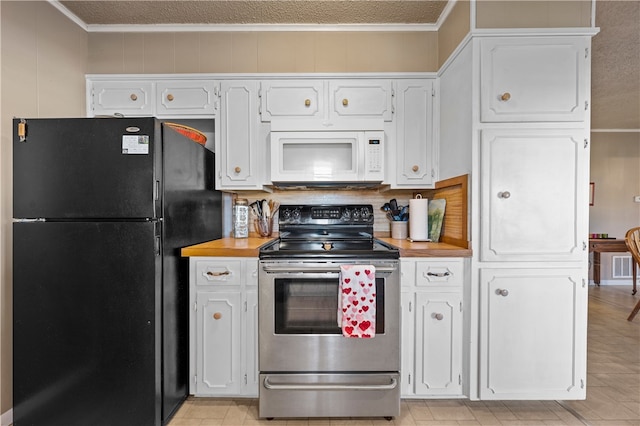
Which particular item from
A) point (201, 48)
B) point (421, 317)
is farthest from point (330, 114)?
point (421, 317)

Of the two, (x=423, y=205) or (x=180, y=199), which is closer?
(x=180, y=199)

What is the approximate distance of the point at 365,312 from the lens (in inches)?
71.8

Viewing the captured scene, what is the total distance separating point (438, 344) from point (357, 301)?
0.60m

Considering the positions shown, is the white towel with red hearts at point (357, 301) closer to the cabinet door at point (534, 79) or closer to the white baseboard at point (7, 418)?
the cabinet door at point (534, 79)

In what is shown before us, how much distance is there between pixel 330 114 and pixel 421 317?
4.94 ft

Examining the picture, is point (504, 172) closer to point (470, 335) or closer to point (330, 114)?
point (470, 335)

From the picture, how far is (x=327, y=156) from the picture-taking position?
2.34 metres

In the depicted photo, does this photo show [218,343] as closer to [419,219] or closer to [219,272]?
[219,272]

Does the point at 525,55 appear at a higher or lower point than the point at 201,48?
lower

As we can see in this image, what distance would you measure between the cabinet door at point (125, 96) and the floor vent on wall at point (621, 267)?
7.19m

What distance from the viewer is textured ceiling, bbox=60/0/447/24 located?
2.23 metres

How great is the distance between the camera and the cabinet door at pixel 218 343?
1.97m

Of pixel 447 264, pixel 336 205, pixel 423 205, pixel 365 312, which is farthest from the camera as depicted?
pixel 336 205

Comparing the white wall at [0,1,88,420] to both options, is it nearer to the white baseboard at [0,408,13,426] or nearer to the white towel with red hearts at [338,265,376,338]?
the white baseboard at [0,408,13,426]
